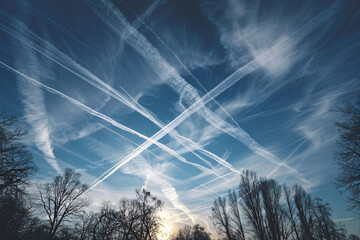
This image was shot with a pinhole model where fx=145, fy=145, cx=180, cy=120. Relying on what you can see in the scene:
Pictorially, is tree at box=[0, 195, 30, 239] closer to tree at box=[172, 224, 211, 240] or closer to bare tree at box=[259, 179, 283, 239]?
bare tree at box=[259, 179, 283, 239]

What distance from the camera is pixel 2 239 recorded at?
9.16 metres

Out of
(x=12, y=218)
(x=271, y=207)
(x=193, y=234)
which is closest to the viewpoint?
(x=12, y=218)

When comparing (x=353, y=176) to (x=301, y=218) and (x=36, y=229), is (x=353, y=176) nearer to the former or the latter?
(x=301, y=218)

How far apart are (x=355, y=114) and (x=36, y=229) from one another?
907 inches

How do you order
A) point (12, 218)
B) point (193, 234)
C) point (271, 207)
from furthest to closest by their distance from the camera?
point (193, 234)
point (271, 207)
point (12, 218)

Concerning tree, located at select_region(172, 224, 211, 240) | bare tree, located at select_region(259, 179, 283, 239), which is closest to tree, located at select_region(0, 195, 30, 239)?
bare tree, located at select_region(259, 179, 283, 239)

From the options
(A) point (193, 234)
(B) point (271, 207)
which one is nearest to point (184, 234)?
(A) point (193, 234)

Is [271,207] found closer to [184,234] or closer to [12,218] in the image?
[12,218]

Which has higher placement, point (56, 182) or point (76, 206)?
point (56, 182)

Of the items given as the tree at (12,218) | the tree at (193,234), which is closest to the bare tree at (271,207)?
the tree at (12,218)

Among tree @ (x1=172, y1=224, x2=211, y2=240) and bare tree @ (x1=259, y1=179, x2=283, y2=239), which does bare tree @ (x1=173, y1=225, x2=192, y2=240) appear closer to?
tree @ (x1=172, y1=224, x2=211, y2=240)

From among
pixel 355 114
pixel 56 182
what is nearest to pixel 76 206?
pixel 56 182

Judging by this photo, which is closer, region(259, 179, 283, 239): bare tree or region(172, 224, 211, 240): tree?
region(259, 179, 283, 239): bare tree

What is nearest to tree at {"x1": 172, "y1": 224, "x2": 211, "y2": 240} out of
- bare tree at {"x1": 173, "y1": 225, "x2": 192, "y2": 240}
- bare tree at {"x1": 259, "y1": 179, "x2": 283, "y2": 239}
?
bare tree at {"x1": 173, "y1": 225, "x2": 192, "y2": 240}
